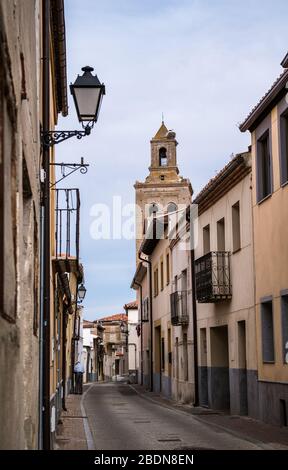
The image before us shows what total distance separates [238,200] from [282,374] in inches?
222

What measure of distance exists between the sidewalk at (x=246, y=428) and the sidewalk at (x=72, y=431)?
10.1ft

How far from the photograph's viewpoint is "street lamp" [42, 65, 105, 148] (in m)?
9.61

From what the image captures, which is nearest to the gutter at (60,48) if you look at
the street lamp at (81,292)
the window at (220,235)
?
the window at (220,235)

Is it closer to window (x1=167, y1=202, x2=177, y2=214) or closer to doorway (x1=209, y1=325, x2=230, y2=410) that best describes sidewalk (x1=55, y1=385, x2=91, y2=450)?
doorway (x1=209, y1=325, x2=230, y2=410)

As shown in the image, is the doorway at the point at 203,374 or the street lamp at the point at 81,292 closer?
the doorway at the point at 203,374

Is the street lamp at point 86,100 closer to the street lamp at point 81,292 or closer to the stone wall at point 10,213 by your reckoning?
the stone wall at point 10,213

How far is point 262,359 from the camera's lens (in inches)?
703

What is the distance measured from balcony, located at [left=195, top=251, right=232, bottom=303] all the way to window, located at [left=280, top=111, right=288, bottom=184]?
5.15m

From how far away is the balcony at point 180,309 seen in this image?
88.2 ft

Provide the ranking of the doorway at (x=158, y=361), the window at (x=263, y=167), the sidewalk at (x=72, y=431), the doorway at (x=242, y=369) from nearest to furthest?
the sidewalk at (x=72, y=431) → the window at (x=263, y=167) → the doorway at (x=242, y=369) → the doorway at (x=158, y=361)

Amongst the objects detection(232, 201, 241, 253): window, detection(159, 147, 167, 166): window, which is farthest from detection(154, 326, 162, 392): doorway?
detection(159, 147, 167, 166): window

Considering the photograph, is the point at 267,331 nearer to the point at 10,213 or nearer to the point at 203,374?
the point at 203,374

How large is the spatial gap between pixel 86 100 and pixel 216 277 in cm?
1216
